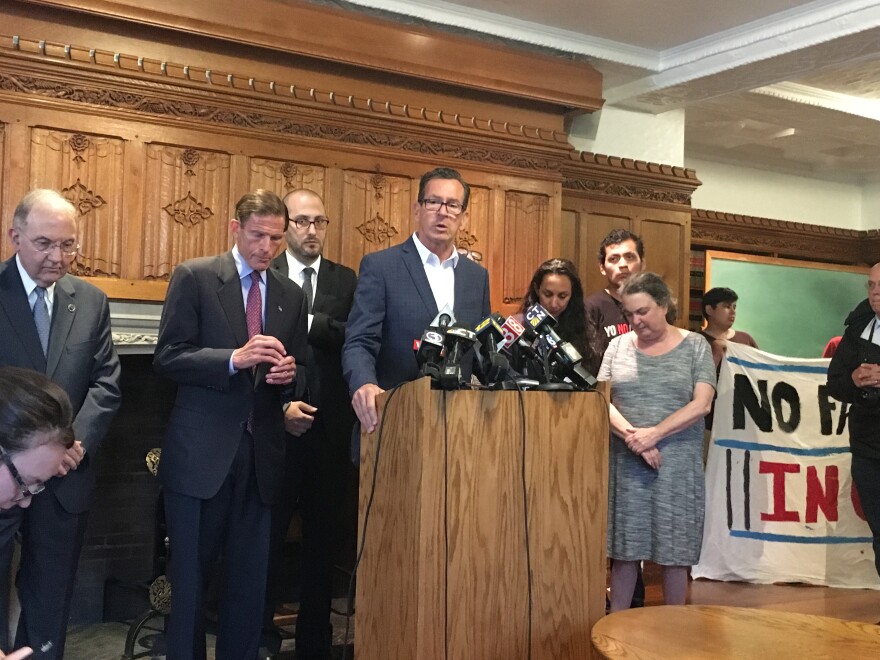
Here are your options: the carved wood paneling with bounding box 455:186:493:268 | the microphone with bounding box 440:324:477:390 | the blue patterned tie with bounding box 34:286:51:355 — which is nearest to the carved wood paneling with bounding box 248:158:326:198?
the carved wood paneling with bounding box 455:186:493:268

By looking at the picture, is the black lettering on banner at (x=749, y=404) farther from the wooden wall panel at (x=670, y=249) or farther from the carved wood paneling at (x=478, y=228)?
the carved wood paneling at (x=478, y=228)

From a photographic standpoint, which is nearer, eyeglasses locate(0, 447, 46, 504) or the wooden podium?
eyeglasses locate(0, 447, 46, 504)

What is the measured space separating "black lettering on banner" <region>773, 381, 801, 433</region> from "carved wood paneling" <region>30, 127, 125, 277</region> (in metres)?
3.53

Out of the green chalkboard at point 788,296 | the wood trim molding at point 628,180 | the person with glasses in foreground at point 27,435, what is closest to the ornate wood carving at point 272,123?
the wood trim molding at point 628,180

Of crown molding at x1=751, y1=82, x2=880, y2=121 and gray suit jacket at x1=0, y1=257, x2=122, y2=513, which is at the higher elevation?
crown molding at x1=751, y1=82, x2=880, y2=121

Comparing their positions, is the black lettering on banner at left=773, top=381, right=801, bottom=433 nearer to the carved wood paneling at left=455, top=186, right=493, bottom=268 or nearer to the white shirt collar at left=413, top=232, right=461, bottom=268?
the carved wood paneling at left=455, top=186, right=493, bottom=268

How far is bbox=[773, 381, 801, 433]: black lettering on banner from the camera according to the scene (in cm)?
515

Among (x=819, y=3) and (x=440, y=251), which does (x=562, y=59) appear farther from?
(x=440, y=251)

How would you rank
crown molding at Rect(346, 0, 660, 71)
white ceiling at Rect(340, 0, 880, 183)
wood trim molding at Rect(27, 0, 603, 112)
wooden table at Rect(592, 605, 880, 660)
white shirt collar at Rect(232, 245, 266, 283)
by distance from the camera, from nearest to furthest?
1. wooden table at Rect(592, 605, 880, 660)
2. white shirt collar at Rect(232, 245, 266, 283)
3. wood trim molding at Rect(27, 0, 603, 112)
4. white ceiling at Rect(340, 0, 880, 183)
5. crown molding at Rect(346, 0, 660, 71)

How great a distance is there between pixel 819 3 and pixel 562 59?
1.38 m

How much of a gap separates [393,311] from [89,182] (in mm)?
2038

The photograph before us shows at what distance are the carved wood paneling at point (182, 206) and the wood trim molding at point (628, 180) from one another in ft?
7.39

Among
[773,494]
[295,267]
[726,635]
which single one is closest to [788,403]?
[773,494]

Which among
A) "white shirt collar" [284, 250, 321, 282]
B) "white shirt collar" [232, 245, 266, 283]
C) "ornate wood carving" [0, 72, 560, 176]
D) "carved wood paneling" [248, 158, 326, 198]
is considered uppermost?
"ornate wood carving" [0, 72, 560, 176]
